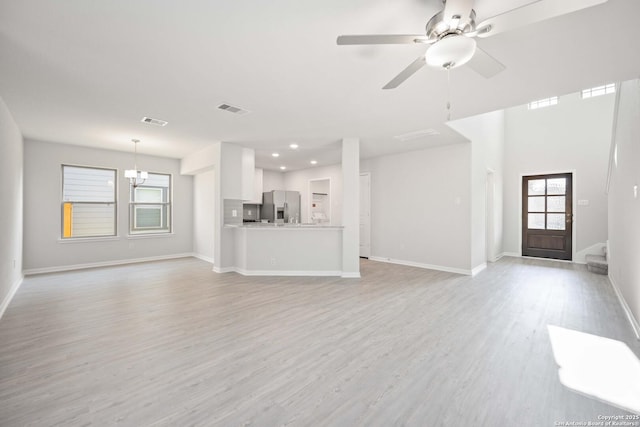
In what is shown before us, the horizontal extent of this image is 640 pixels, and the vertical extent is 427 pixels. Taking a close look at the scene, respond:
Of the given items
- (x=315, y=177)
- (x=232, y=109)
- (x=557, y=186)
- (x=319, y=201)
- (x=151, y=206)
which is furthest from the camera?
(x=319, y=201)

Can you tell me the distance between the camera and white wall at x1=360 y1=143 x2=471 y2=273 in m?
5.51

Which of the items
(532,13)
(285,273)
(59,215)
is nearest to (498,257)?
(285,273)

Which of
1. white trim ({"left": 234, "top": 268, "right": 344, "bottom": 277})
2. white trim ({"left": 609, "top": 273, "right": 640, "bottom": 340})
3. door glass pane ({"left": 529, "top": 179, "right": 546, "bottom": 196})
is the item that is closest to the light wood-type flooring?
white trim ({"left": 609, "top": 273, "right": 640, "bottom": 340})

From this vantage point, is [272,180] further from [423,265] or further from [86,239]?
[423,265]

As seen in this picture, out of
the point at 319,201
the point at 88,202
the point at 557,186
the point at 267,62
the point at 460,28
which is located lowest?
the point at 88,202

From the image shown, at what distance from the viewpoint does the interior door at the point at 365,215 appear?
7164 mm

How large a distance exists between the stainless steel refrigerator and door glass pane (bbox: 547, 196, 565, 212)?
6.96 metres

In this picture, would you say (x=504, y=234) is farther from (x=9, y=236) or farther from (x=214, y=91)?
(x=9, y=236)

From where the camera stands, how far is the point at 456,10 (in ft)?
5.14

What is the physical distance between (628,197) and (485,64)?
3.13m

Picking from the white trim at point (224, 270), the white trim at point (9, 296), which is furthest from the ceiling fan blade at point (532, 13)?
the white trim at point (9, 296)

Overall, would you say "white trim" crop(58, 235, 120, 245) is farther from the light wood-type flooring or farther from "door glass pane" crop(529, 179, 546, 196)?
"door glass pane" crop(529, 179, 546, 196)

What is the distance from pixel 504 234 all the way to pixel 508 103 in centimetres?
562

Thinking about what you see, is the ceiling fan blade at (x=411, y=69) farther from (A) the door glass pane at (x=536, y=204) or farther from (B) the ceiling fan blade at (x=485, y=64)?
(A) the door glass pane at (x=536, y=204)
